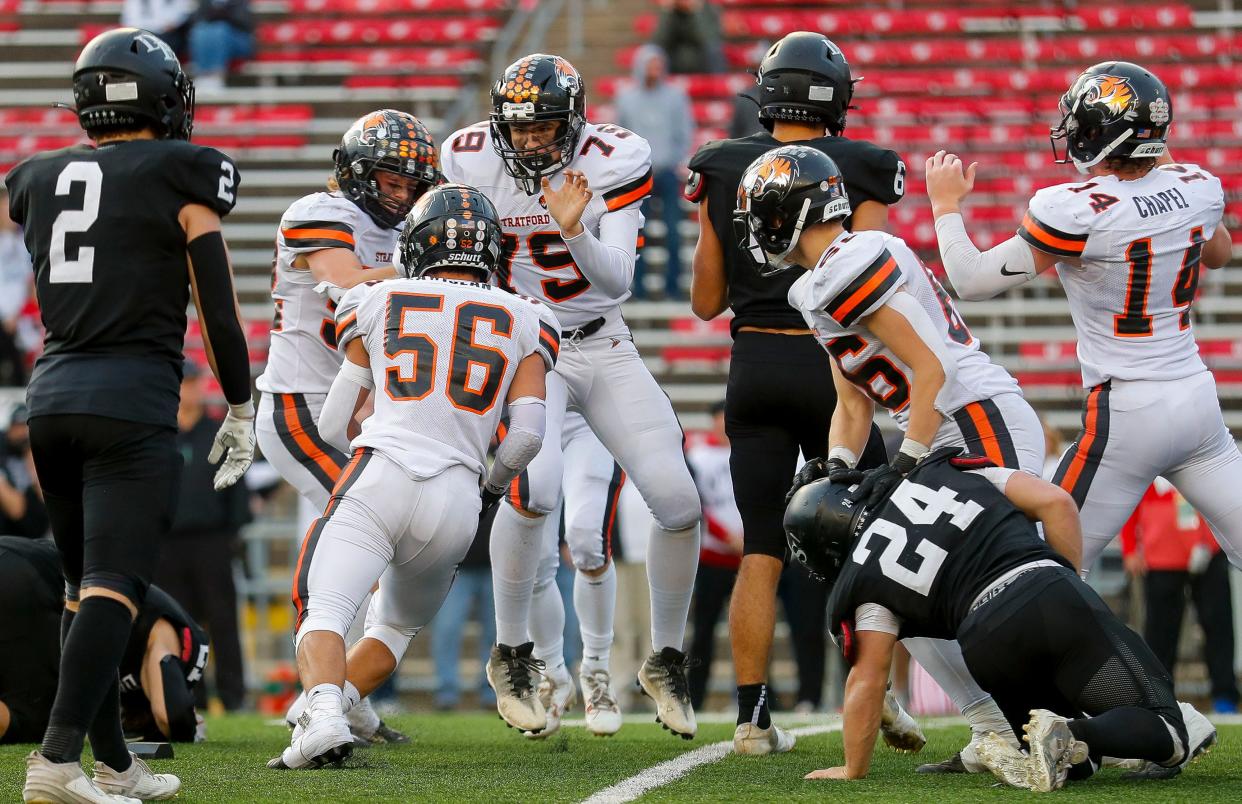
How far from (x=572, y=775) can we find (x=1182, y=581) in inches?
237

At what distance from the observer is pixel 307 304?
6.23 metres

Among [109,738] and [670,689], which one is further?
[670,689]

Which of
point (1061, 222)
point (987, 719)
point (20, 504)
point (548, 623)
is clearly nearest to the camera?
point (987, 719)

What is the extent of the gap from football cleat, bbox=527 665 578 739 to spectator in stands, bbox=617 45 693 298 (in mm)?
7122

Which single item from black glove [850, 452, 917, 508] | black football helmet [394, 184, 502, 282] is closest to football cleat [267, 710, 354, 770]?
black football helmet [394, 184, 502, 282]

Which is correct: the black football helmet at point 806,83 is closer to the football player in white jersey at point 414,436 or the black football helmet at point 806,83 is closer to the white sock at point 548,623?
the football player in white jersey at point 414,436

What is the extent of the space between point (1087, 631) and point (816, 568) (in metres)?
0.74

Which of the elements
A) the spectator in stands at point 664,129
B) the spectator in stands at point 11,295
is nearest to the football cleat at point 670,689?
the spectator in stands at point 664,129

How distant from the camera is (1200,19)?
51.3 ft

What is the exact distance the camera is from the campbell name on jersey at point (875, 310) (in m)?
4.62

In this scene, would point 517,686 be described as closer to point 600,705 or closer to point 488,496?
point 600,705

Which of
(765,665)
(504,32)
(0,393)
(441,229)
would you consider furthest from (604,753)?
(504,32)

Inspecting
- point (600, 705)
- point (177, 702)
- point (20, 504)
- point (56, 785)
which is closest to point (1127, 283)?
point (600, 705)

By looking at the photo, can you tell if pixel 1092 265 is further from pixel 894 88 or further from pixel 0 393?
pixel 894 88
